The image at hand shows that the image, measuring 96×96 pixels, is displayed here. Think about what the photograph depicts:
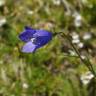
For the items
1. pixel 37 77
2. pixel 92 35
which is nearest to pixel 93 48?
pixel 92 35

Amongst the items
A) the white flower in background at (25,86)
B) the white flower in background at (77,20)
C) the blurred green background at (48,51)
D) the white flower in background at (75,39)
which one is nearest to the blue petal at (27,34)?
the blurred green background at (48,51)

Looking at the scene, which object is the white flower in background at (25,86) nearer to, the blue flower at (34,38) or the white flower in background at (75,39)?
the white flower in background at (75,39)

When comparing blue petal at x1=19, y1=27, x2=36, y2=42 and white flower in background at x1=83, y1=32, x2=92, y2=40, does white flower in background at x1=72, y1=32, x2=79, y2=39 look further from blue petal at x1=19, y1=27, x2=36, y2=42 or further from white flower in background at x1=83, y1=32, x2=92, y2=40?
blue petal at x1=19, y1=27, x2=36, y2=42

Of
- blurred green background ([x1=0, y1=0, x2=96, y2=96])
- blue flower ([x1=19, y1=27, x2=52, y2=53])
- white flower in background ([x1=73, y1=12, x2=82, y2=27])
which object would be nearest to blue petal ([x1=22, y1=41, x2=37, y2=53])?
blue flower ([x1=19, y1=27, x2=52, y2=53])

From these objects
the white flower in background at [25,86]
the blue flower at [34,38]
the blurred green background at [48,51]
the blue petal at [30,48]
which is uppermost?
the blue flower at [34,38]

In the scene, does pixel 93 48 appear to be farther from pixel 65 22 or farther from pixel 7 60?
pixel 7 60

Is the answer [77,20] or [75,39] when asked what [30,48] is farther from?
[77,20]
